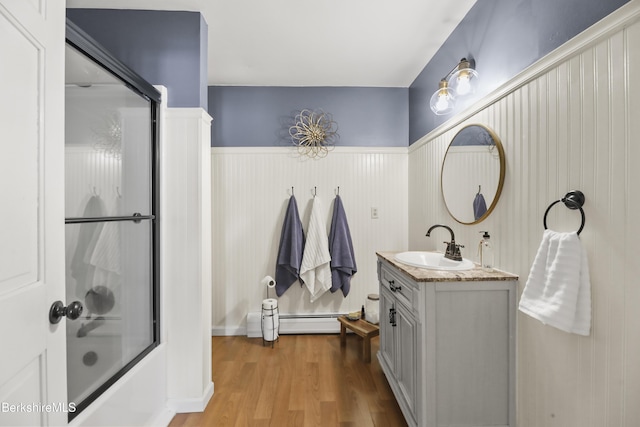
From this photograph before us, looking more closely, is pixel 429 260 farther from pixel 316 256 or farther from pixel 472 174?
pixel 316 256

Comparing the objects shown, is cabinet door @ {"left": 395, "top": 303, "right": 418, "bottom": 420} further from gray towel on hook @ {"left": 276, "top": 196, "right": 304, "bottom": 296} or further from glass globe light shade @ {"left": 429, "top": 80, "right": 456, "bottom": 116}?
glass globe light shade @ {"left": 429, "top": 80, "right": 456, "bottom": 116}

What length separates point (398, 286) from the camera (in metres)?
1.66

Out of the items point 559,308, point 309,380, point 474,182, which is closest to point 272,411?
point 309,380

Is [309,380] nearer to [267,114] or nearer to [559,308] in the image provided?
[559,308]

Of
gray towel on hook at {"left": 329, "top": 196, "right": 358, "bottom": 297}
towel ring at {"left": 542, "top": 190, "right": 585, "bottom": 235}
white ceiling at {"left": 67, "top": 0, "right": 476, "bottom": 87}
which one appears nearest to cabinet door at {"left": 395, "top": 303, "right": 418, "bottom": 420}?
towel ring at {"left": 542, "top": 190, "right": 585, "bottom": 235}

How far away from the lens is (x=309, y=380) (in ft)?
6.55

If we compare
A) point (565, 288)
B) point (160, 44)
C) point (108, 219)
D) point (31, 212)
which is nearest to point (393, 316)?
point (565, 288)

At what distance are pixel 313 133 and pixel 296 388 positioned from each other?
6.90 ft

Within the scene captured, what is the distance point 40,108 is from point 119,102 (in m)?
0.61

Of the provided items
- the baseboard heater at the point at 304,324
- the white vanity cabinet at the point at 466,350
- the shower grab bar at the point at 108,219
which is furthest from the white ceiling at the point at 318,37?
the baseboard heater at the point at 304,324

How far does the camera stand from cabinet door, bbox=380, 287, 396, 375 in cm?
179

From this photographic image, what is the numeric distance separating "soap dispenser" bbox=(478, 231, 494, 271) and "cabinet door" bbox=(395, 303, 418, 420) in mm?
482

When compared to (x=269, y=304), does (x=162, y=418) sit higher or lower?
lower

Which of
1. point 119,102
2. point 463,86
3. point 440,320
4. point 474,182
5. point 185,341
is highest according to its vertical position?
point 463,86
